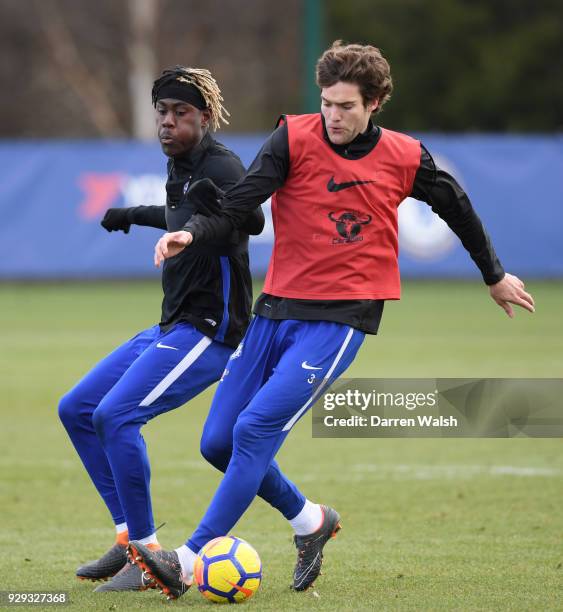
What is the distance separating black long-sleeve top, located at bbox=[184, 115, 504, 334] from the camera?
219 inches

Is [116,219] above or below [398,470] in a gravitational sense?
above

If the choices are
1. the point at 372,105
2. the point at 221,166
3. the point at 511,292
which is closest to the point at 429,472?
the point at 511,292

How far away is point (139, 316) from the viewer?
61.6 ft

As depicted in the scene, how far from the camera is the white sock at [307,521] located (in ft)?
19.8

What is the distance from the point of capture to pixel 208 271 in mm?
6031

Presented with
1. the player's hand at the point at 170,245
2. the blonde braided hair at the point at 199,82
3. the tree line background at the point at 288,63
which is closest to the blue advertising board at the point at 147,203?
the tree line background at the point at 288,63

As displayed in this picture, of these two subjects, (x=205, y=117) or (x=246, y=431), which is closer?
(x=246, y=431)

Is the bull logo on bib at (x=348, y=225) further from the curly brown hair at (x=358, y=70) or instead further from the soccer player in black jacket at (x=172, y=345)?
the curly brown hair at (x=358, y=70)

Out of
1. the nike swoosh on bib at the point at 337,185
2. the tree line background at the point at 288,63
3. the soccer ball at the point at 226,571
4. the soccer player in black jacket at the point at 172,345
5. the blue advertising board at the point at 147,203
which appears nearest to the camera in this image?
the soccer ball at the point at 226,571

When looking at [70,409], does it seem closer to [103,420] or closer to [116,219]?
[103,420]

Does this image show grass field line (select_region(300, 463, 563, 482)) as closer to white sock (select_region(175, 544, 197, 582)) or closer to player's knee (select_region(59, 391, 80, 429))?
player's knee (select_region(59, 391, 80, 429))

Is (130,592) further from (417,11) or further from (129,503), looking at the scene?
(417,11)

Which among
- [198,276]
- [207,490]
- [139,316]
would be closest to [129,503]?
[198,276]

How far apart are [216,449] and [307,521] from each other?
604 mm
